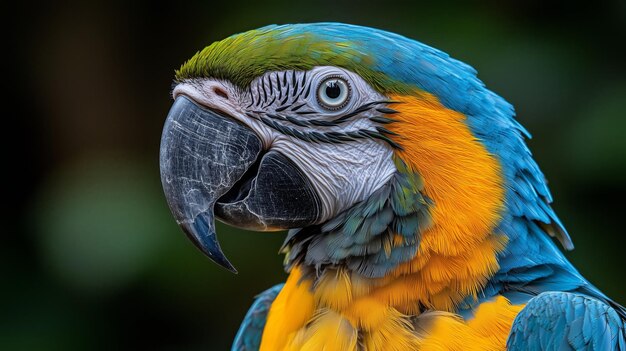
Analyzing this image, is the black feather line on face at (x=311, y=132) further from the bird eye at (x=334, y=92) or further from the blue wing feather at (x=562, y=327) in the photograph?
the blue wing feather at (x=562, y=327)

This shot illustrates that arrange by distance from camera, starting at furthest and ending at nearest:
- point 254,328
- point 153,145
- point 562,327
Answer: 1. point 153,145
2. point 254,328
3. point 562,327

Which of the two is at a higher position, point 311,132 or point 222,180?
point 311,132

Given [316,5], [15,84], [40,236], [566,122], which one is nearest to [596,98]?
[566,122]

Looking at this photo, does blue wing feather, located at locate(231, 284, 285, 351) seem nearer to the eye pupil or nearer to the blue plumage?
the blue plumage

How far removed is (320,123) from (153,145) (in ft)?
7.08

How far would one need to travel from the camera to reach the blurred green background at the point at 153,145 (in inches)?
117

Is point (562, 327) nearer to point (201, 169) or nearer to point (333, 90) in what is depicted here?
point (333, 90)

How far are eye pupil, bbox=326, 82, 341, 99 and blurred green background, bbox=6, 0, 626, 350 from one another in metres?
1.57

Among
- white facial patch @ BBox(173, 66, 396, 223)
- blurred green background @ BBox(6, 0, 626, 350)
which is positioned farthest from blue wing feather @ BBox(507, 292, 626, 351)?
blurred green background @ BBox(6, 0, 626, 350)

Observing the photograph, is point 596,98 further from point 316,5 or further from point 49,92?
point 49,92

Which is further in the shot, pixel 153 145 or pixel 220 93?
pixel 153 145

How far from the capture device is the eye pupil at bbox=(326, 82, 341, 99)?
1.49m

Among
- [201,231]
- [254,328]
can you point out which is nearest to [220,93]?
[201,231]

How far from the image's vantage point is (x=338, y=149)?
1.53 meters
